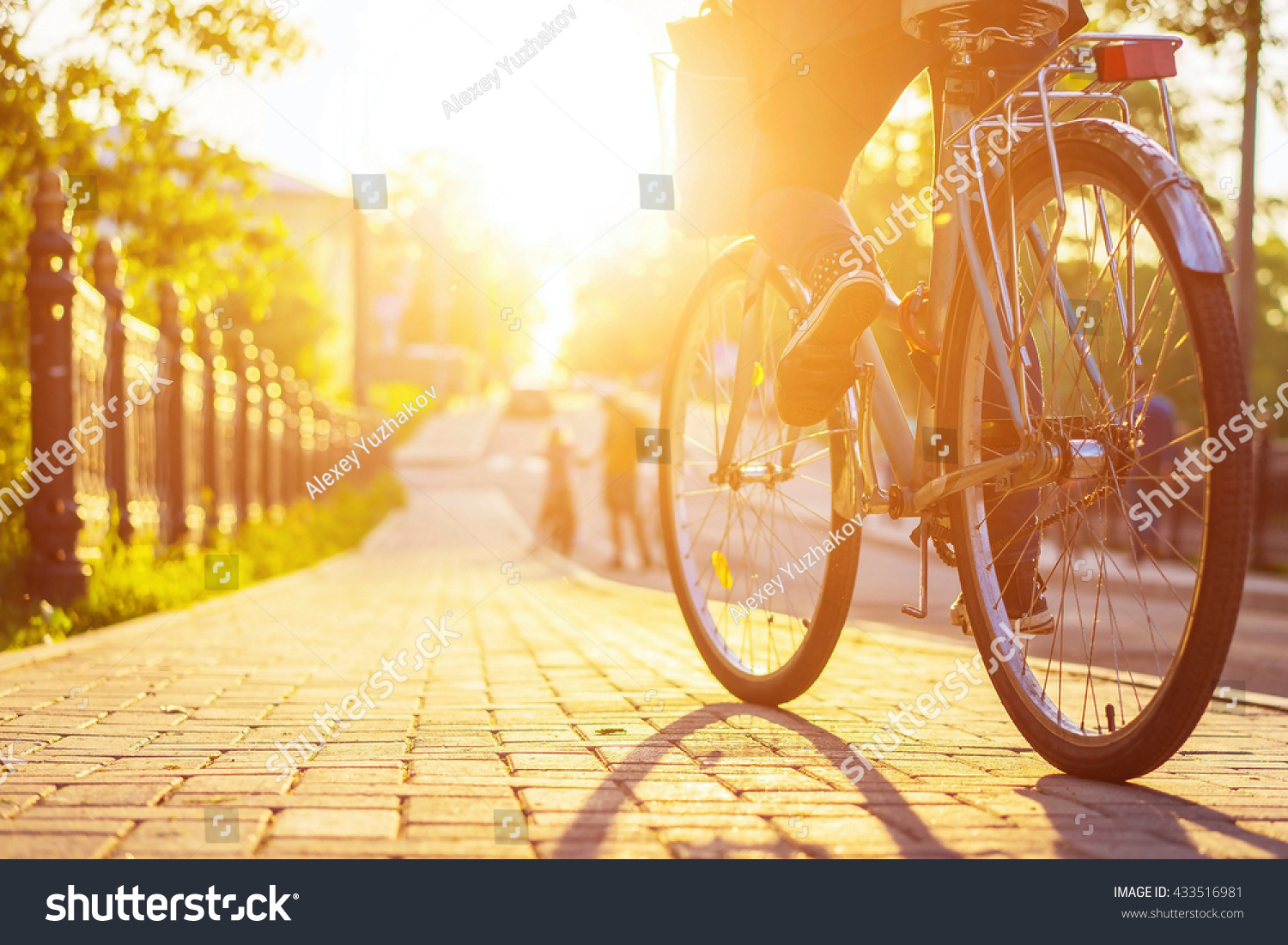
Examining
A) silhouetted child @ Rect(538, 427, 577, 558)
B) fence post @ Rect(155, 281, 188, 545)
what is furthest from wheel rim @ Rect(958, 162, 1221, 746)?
silhouetted child @ Rect(538, 427, 577, 558)

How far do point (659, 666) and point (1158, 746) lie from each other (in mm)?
2769

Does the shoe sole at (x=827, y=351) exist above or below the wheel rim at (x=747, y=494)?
above

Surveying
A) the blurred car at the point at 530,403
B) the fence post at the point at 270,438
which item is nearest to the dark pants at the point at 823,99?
the fence post at the point at 270,438

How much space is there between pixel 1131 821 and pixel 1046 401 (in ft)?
2.75

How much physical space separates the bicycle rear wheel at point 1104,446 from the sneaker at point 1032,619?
0.08ft

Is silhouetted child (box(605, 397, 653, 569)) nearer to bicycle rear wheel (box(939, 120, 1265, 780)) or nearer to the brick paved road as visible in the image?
the brick paved road

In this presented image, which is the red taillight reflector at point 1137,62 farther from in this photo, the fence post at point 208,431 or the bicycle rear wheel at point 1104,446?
the fence post at point 208,431

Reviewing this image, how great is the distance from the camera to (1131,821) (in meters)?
2.23

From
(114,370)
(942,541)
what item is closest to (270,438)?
(114,370)

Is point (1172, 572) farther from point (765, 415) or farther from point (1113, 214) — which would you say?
point (1113, 214)

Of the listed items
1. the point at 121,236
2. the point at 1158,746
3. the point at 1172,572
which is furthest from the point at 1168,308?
the point at 1172,572

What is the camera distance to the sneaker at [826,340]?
9.53 feet
